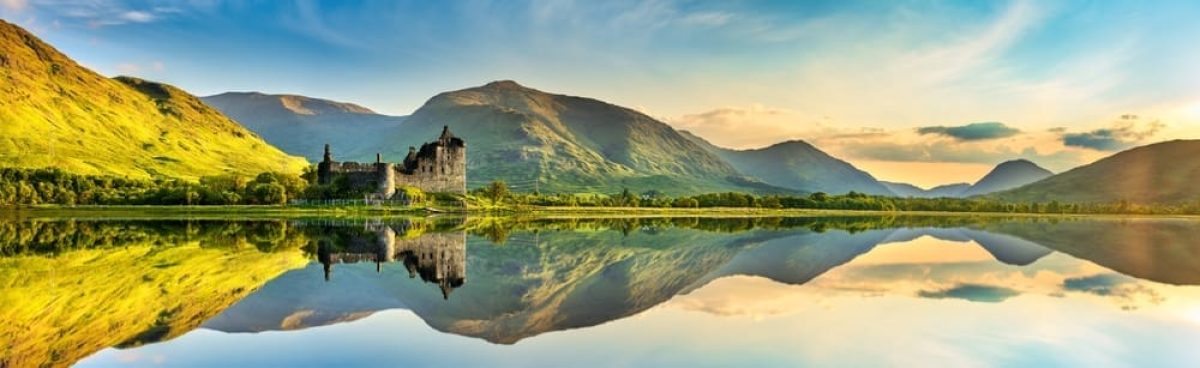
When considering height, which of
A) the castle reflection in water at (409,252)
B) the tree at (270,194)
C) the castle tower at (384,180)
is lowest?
the castle reflection in water at (409,252)

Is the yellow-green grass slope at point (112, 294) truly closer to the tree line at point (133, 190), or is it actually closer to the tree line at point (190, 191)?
the tree line at point (133, 190)

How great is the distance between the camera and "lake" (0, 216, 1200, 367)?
478 inches

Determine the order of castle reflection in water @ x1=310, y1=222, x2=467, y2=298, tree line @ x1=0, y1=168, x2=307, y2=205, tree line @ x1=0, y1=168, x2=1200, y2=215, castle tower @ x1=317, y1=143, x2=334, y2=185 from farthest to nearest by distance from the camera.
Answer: castle tower @ x1=317, y1=143, x2=334, y2=185, tree line @ x1=0, y1=168, x2=1200, y2=215, tree line @ x1=0, y1=168, x2=307, y2=205, castle reflection in water @ x1=310, y1=222, x2=467, y2=298

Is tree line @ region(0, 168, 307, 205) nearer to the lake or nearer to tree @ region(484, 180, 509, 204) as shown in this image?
tree @ region(484, 180, 509, 204)

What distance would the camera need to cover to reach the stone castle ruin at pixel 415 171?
89.8 m

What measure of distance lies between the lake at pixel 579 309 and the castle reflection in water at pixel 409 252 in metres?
0.27

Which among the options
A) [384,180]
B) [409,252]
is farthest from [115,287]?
[384,180]

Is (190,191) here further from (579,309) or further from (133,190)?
(579,309)

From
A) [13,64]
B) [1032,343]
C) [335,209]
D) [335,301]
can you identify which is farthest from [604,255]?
[13,64]

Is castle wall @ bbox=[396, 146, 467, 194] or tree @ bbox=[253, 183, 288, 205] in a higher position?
castle wall @ bbox=[396, 146, 467, 194]

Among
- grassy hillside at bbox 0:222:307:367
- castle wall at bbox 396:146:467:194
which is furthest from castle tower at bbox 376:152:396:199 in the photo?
grassy hillside at bbox 0:222:307:367

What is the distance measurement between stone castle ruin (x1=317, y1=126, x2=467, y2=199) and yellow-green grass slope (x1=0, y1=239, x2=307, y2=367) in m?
58.6

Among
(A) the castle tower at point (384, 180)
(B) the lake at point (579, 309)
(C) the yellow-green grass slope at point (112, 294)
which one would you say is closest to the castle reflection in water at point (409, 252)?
(B) the lake at point (579, 309)

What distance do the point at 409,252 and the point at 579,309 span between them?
17.6 meters
